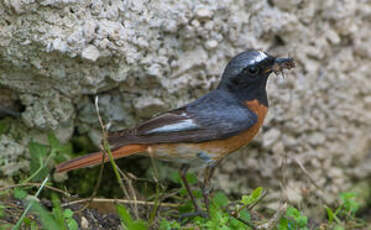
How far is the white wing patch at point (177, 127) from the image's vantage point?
4004mm

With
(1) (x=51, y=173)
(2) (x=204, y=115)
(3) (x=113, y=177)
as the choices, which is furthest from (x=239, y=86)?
(1) (x=51, y=173)

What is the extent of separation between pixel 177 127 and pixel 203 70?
0.81 m

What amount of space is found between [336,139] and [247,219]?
2245 millimetres

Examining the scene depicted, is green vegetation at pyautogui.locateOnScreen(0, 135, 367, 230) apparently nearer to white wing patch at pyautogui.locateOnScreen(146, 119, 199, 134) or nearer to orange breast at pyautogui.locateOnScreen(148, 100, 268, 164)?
orange breast at pyautogui.locateOnScreen(148, 100, 268, 164)

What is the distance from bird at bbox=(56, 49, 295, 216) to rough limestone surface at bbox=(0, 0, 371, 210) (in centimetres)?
44

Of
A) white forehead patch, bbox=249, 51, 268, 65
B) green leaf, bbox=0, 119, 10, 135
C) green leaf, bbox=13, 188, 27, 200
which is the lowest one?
green leaf, bbox=13, 188, 27, 200

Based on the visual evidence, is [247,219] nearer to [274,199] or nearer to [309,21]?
[274,199]

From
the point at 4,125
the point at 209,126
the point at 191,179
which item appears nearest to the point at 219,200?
the point at 191,179

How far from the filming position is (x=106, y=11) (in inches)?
159

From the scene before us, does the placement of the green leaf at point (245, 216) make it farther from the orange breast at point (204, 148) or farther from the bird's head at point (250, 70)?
the bird's head at point (250, 70)

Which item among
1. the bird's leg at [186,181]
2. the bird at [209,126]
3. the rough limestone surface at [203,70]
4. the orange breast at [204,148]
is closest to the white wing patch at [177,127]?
the bird at [209,126]

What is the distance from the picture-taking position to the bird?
157 inches

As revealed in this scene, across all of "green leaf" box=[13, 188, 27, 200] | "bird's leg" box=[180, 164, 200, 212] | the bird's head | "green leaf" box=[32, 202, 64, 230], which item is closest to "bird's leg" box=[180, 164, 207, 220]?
"bird's leg" box=[180, 164, 200, 212]

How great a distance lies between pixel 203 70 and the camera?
4.61 meters
